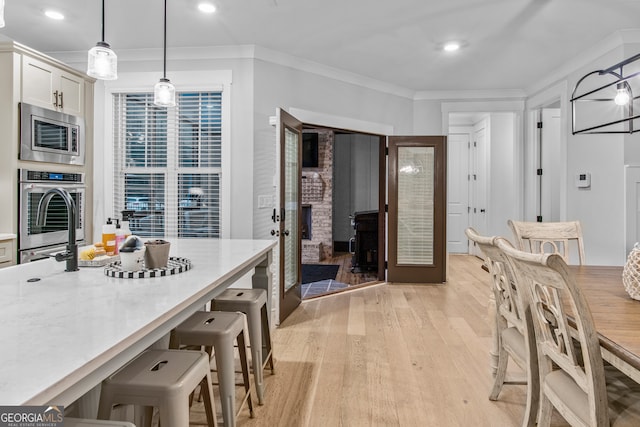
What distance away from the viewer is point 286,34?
3545mm

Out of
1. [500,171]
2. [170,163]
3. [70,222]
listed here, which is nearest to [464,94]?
[500,171]

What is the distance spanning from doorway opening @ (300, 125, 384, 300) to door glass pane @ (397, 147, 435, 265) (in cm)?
88

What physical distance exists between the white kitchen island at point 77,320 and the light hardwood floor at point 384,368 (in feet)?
2.72

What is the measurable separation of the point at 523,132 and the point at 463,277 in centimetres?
216

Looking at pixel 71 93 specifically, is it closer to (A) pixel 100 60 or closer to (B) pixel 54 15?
(B) pixel 54 15

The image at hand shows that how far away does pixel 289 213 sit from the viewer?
151 inches

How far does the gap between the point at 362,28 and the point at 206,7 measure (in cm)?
132

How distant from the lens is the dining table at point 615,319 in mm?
1105

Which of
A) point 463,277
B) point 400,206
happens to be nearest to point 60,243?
point 400,206

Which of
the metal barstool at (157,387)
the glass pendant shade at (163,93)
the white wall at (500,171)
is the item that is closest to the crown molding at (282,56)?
the glass pendant shade at (163,93)

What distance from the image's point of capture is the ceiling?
119 inches

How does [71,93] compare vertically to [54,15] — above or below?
below

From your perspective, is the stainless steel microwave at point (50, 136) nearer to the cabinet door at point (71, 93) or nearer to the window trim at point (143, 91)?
the cabinet door at point (71, 93)

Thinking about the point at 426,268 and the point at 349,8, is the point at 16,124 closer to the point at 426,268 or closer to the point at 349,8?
the point at 349,8
